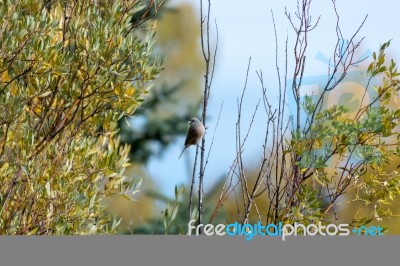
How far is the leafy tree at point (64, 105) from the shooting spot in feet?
12.0

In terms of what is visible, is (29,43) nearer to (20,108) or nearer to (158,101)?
(20,108)

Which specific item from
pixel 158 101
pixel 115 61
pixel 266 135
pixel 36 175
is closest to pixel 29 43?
pixel 115 61

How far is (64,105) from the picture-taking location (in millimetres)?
3990

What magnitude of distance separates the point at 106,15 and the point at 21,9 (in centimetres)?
49

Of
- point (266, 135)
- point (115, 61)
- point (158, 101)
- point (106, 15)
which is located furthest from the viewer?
point (158, 101)

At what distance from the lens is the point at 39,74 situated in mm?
3736

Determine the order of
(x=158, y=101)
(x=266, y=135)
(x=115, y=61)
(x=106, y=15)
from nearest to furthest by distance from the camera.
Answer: (x=266, y=135), (x=115, y=61), (x=106, y=15), (x=158, y=101)

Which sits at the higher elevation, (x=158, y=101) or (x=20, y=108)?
(x=158, y=101)

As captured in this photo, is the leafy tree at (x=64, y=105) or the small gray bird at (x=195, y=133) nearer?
the leafy tree at (x=64, y=105)

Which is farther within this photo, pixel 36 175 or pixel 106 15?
pixel 106 15

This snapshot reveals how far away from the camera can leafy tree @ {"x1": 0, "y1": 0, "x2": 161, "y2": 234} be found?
3662mm

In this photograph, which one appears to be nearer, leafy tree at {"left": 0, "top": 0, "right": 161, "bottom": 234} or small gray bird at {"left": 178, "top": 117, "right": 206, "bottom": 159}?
leafy tree at {"left": 0, "top": 0, "right": 161, "bottom": 234}

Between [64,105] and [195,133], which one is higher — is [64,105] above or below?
above

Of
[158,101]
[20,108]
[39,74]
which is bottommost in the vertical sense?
[20,108]
